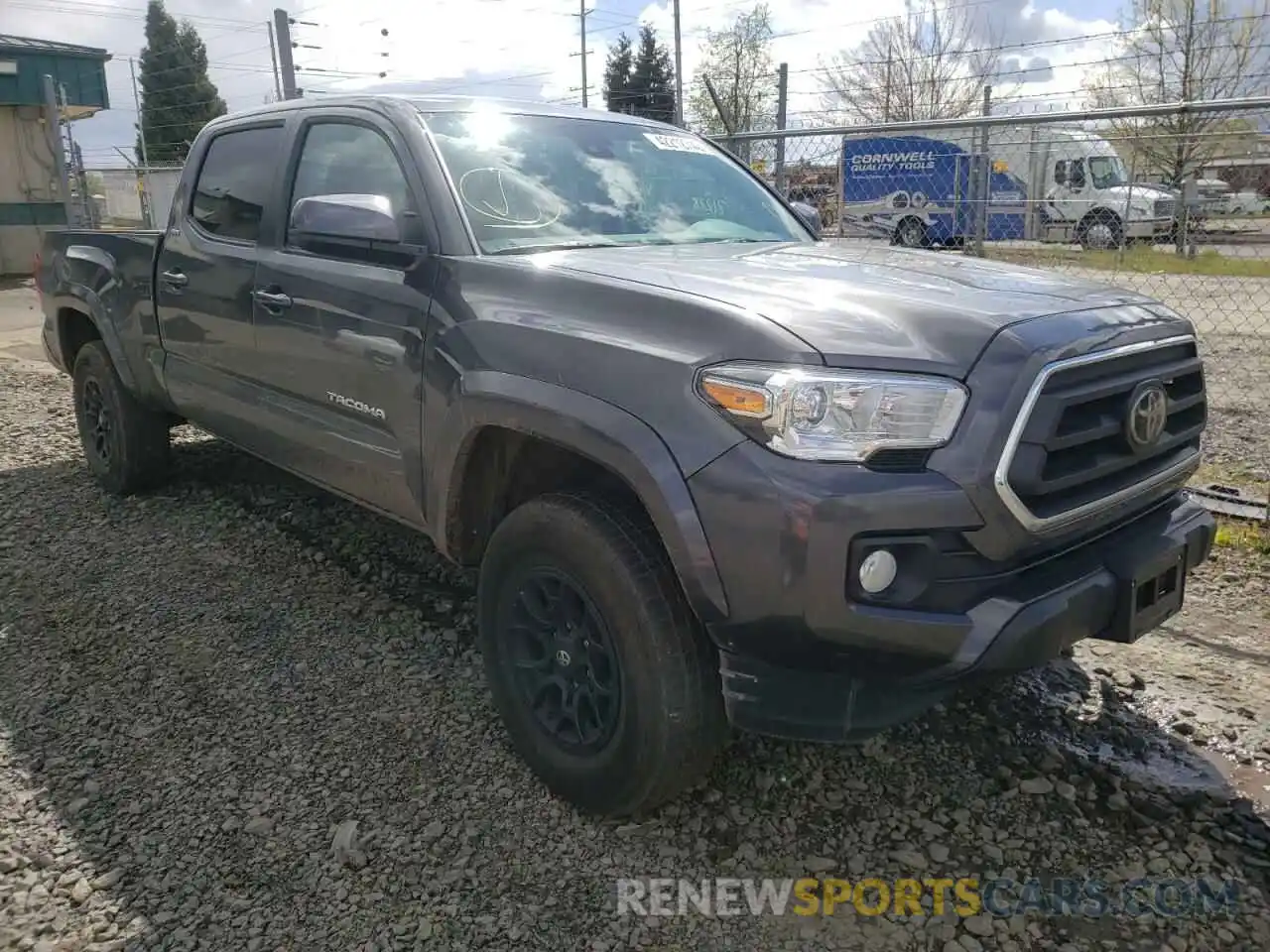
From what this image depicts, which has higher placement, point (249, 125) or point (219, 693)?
point (249, 125)

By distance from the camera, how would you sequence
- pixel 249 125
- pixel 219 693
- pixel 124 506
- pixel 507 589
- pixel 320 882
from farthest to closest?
pixel 124 506
pixel 249 125
pixel 219 693
pixel 507 589
pixel 320 882

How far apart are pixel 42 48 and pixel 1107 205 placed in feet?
56.2

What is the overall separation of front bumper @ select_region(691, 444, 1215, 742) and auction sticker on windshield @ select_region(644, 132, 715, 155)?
2094 millimetres

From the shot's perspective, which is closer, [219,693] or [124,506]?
[219,693]

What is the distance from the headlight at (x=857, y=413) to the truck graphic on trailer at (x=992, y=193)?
16.9ft

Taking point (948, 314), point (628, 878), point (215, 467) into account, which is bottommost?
point (628, 878)

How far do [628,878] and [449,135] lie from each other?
90.2 inches

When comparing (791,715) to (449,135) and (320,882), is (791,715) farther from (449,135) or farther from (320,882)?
(449,135)

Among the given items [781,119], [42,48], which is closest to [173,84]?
[42,48]

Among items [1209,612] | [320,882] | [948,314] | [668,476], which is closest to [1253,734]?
[1209,612]

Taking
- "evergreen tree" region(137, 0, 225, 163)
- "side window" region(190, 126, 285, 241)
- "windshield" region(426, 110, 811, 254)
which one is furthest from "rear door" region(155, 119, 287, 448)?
"evergreen tree" region(137, 0, 225, 163)

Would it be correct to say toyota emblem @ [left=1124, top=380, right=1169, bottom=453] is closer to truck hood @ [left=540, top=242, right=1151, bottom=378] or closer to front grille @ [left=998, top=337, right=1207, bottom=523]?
front grille @ [left=998, top=337, right=1207, bottom=523]

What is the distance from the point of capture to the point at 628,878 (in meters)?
2.48

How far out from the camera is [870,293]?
239cm
